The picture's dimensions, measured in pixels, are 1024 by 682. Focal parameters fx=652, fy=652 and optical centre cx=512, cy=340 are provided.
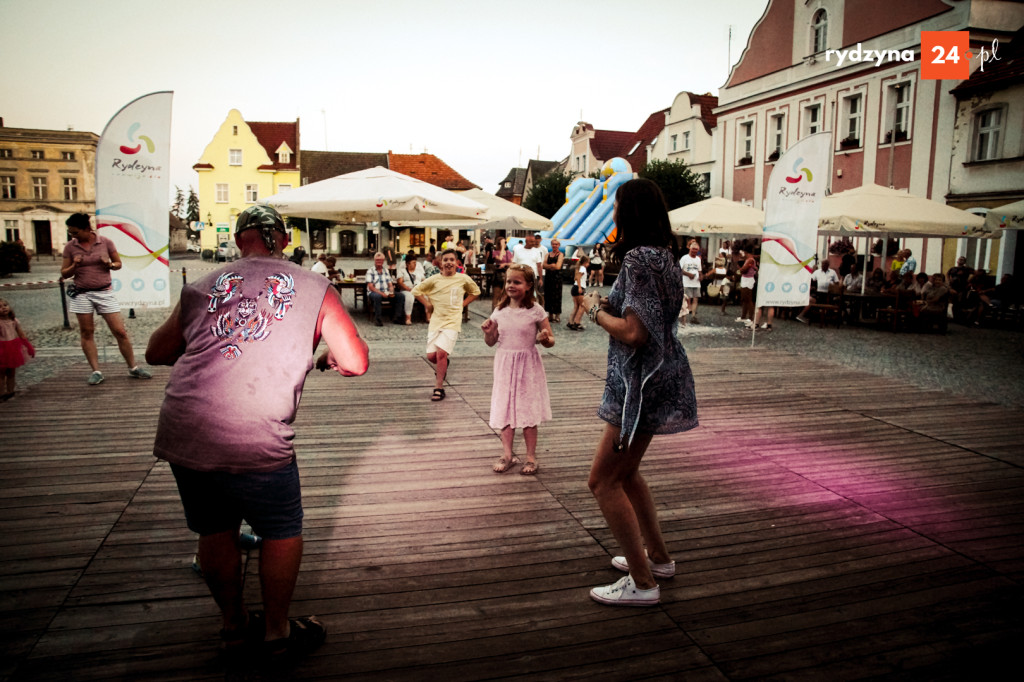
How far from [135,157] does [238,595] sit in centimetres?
698

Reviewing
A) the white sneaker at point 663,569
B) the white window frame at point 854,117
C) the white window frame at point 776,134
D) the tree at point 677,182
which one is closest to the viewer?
the white sneaker at point 663,569

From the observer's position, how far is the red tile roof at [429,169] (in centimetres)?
5966

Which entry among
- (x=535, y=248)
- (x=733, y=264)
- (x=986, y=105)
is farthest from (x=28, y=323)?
(x=986, y=105)

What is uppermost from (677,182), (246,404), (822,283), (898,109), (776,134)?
(776,134)

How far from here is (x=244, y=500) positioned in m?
2.31

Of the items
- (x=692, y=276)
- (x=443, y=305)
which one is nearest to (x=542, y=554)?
(x=443, y=305)

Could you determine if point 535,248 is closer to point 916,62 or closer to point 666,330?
point 666,330

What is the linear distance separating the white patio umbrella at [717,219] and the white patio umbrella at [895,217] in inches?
84.7

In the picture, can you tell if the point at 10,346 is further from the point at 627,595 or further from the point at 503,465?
the point at 627,595

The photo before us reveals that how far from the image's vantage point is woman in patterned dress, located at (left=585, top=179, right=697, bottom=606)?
2.71 metres

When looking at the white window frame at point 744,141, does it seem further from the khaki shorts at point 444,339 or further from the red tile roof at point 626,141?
the khaki shorts at point 444,339

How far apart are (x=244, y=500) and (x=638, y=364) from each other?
1624 mm

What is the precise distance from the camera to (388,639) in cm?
266

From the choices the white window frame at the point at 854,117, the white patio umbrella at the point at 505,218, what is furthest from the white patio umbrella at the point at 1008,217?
the white window frame at the point at 854,117
